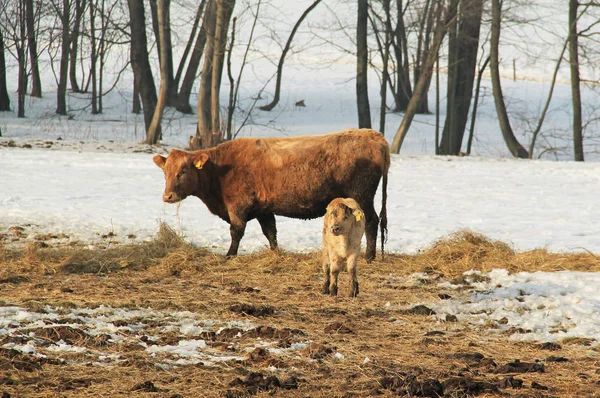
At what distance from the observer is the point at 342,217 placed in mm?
6910

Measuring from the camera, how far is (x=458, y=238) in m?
9.90

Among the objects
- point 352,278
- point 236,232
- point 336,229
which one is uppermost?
point 336,229

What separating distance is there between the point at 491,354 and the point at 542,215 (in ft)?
28.6

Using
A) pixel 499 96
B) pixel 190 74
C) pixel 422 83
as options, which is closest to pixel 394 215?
pixel 422 83

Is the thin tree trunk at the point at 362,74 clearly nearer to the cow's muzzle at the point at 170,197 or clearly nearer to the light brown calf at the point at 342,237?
the cow's muzzle at the point at 170,197

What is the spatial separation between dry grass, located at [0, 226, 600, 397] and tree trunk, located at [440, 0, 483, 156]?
18612mm

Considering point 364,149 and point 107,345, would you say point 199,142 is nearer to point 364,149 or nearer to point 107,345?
point 364,149

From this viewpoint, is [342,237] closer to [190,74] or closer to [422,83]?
[422,83]

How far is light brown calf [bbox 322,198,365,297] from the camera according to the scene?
272 inches

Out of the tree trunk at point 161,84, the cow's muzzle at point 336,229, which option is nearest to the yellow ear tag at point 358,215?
the cow's muzzle at point 336,229

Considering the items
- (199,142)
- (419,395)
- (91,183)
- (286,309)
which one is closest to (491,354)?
(419,395)

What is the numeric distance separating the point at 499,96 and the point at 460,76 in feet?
9.12

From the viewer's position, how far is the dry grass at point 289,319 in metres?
4.77

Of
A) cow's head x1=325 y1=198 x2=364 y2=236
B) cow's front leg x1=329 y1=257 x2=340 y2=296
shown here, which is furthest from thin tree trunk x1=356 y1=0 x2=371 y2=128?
cow's head x1=325 y1=198 x2=364 y2=236
